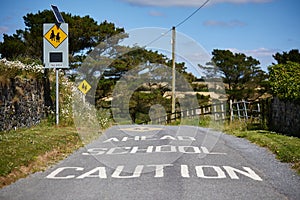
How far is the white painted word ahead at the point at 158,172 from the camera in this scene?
29.7 ft

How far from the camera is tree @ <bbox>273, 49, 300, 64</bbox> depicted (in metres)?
47.2

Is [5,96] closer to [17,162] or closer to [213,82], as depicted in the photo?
[17,162]

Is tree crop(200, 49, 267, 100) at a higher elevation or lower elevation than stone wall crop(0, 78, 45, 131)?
higher

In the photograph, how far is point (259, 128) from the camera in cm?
2161

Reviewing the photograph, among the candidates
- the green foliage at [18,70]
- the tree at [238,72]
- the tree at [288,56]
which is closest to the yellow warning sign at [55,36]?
the green foliage at [18,70]

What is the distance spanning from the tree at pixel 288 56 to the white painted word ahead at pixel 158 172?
129ft

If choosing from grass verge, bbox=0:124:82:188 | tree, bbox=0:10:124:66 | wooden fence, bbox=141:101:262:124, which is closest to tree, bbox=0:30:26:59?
tree, bbox=0:10:124:66

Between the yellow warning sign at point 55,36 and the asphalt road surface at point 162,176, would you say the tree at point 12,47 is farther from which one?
the asphalt road surface at point 162,176

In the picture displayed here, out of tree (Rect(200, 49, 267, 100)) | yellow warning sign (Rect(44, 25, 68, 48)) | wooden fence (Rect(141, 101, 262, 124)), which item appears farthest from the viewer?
tree (Rect(200, 49, 267, 100))

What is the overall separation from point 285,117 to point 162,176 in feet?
36.3

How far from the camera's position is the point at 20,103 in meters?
17.2

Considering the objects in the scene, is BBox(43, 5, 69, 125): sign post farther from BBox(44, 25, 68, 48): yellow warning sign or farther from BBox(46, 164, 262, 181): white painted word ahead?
BBox(46, 164, 262, 181): white painted word ahead

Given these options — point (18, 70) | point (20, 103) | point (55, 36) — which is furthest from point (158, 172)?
point (55, 36)

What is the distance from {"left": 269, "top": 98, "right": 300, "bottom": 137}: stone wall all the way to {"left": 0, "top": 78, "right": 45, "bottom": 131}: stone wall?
1001 centimetres
